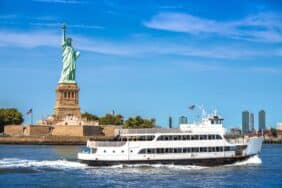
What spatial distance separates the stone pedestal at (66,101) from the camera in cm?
14138

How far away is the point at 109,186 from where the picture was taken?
49.5 metres

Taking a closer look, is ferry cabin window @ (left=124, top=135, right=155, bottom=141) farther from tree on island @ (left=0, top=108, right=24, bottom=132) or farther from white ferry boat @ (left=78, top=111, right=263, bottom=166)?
tree on island @ (left=0, top=108, right=24, bottom=132)

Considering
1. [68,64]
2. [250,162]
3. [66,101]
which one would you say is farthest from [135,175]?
[68,64]

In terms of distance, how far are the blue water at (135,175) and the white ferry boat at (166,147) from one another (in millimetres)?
786

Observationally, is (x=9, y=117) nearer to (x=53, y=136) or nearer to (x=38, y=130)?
(x=38, y=130)

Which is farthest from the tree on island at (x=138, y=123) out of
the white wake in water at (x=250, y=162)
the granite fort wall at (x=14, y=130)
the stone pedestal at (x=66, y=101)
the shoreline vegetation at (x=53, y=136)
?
the white wake in water at (x=250, y=162)

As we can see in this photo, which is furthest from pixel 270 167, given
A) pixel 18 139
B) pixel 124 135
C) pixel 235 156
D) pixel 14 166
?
pixel 18 139

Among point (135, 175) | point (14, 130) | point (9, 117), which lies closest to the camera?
point (135, 175)

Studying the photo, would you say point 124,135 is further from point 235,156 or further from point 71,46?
point 71,46

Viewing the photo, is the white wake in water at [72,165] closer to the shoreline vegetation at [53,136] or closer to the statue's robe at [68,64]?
the shoreline vegetation at [53,136]

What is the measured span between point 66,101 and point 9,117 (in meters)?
18.5

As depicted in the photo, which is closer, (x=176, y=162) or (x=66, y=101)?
(x=176, y=162)

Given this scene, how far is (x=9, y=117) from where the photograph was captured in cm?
15362

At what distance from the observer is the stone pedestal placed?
141 metres
